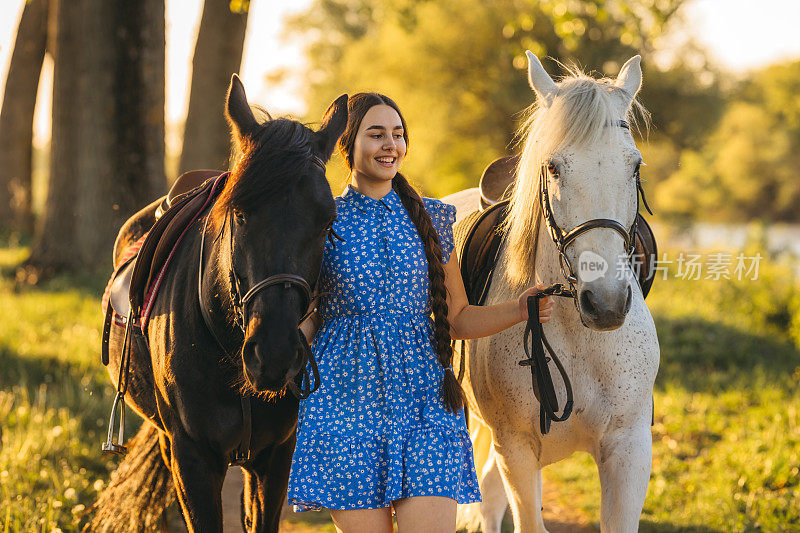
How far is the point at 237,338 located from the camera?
96.4 inches

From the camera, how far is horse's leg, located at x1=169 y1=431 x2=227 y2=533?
2.52 m

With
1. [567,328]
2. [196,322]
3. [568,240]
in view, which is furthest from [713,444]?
[196,322]

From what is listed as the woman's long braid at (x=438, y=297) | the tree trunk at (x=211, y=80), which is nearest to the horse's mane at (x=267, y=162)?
the woman's long braid at (x=438, y=297)

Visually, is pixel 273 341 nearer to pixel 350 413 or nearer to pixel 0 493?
pixel 350 413

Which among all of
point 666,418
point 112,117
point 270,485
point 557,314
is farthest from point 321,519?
point 112,117

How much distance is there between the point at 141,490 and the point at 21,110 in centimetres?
1431

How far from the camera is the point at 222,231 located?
2297 millimetres

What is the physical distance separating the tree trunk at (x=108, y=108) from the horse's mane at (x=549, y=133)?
5.88 meters

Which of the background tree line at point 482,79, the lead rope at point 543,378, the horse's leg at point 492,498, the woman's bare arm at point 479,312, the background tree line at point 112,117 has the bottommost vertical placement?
the horse's leg at point 492,498

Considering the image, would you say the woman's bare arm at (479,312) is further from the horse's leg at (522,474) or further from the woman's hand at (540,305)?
the horse's leg at (522,474)

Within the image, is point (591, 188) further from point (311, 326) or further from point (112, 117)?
point (112, 117)

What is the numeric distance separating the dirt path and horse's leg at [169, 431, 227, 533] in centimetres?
171

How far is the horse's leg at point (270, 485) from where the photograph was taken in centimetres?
281

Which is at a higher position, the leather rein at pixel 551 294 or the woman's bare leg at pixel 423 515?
the leather rein at pixel 551 294
